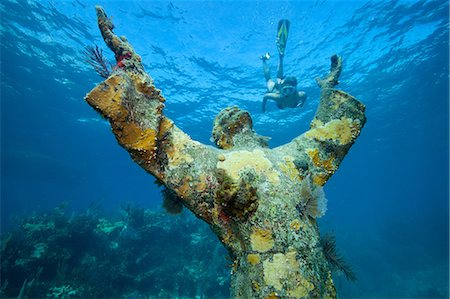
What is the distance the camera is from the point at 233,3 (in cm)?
1351

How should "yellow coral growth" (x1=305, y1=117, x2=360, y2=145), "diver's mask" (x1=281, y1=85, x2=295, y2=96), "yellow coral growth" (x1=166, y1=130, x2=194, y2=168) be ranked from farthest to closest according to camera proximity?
"diver's mask" (x1=281, y1=85, x2=295, y2=96) < "yellow coral growth" (x1=305, y1=117, x2=360, y2=145) < "yellow coral growth" (x1=166, y1=130, x2=194, y2=168)

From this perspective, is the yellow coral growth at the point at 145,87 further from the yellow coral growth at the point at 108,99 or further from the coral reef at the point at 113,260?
the coral reef at the point at 113,260

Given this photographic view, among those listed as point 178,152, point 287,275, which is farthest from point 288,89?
point 287,275

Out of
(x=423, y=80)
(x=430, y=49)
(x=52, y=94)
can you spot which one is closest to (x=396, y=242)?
(x=423, y=80)

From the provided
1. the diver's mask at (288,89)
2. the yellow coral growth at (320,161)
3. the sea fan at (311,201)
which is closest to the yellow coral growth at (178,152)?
the sea fan at (311,201)

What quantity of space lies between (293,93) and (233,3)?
7010mm

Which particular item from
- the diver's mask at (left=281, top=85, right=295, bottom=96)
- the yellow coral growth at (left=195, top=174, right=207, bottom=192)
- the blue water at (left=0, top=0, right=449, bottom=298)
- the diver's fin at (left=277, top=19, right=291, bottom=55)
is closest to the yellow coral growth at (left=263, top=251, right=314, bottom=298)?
the yellow coral growth at (left=195, top=174, right=207, bottom=192)

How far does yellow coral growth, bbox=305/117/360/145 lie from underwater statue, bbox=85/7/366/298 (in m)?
0.03

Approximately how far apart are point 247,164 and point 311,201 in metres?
0.75

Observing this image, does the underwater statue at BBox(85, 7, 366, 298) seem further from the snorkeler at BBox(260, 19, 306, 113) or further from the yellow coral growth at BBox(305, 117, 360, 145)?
the snorkeler at BBox(260, 19, 306, 113)

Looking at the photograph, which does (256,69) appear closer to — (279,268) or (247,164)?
(247,164)

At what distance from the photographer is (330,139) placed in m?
3.23

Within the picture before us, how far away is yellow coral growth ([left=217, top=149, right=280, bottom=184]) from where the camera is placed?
2654 mm

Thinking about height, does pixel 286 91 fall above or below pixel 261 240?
above
